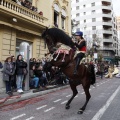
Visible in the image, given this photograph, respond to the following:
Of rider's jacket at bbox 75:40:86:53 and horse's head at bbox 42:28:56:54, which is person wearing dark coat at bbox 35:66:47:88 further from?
horse's head at bbox 42:28:56:54

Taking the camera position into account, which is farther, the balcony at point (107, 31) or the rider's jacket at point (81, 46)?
the balcony at point (107, 31)

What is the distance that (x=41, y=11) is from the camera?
18.6 metres

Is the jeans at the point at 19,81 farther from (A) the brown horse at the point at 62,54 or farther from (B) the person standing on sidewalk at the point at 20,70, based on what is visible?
(A) the brown horse at the point at 62,54

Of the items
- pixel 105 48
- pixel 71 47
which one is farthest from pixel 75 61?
pixel 105 48

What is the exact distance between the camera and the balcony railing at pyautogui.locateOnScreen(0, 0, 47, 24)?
13.2m

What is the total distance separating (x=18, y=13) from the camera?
1420 cm

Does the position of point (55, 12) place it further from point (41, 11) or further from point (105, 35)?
point (105, 35)

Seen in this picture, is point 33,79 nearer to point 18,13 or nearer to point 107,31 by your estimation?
point 18,13

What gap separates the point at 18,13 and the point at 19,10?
1.71ft

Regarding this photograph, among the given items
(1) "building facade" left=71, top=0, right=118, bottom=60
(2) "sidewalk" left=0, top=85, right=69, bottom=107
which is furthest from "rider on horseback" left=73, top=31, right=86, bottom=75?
(1) "building facade" left=71, top=0, right=118, bottom=60

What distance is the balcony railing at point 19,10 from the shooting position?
518 inches

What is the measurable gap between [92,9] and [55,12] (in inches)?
2043

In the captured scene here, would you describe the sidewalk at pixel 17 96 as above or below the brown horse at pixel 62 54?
below

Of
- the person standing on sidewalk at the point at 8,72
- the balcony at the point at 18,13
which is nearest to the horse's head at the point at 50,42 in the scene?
the person standing on sidewalk at the point at 8,72
